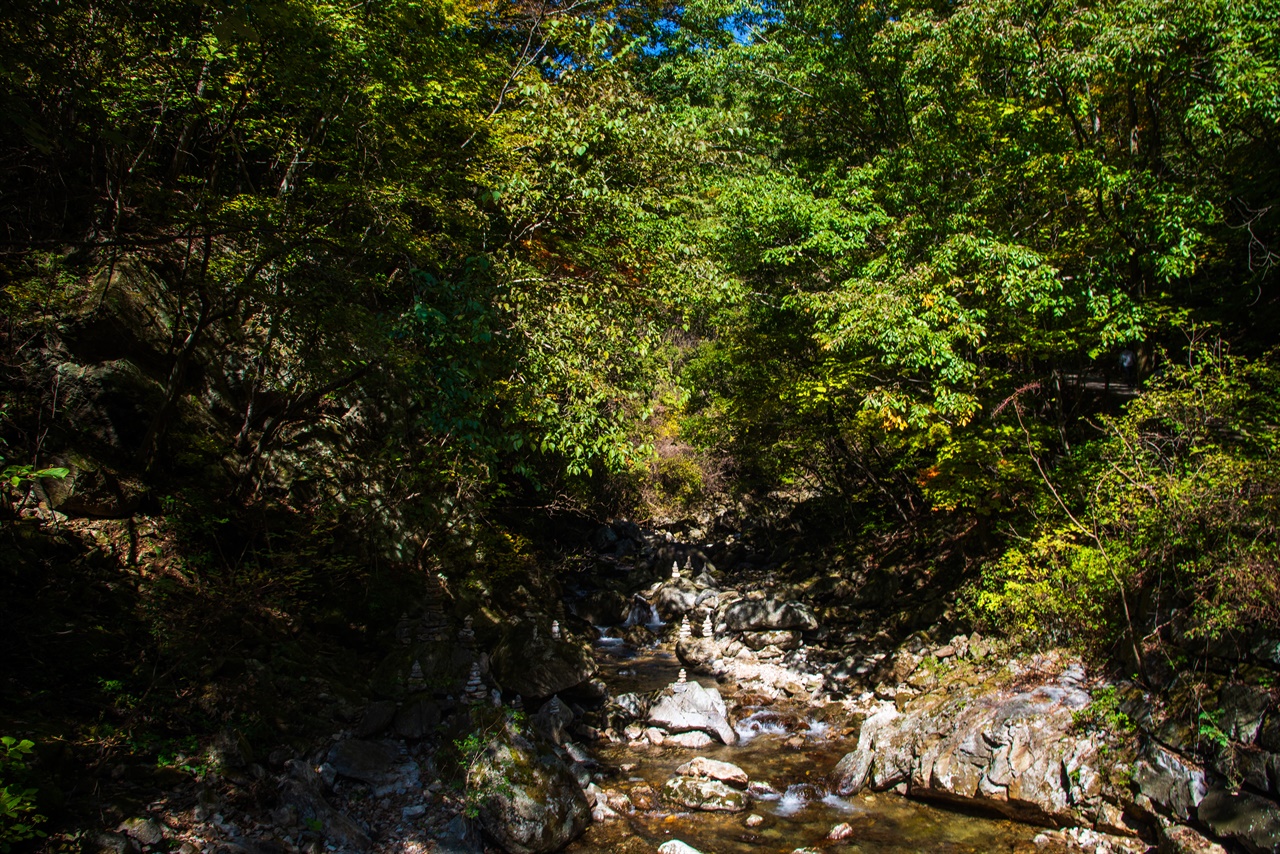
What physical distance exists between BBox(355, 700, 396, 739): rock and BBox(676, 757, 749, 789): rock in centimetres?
323

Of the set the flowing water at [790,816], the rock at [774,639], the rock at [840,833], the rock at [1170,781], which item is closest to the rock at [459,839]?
the flowing water at [790,816]

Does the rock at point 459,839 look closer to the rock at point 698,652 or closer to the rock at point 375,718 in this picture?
the rock at point 375,718

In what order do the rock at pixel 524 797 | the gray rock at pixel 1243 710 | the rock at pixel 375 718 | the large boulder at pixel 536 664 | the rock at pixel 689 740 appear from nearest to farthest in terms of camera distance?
the gray rock at pixel 1243 710
the rock at pixel 524 797
the rock at pixel 375 718
the large boulder at pixel 536 664
the rock at pixel 689 740

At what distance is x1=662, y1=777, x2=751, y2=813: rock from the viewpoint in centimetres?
675

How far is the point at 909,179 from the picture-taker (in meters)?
10.1

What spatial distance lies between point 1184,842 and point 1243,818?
48cm

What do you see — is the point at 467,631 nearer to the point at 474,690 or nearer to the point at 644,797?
the point at 474,690

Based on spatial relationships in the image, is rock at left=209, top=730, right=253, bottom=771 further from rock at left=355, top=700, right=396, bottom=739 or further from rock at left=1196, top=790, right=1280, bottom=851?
rock at left=1196, top=790, right=1280, bottom=851

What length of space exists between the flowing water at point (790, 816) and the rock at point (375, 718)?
2069 mm

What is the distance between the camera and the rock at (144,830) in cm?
388

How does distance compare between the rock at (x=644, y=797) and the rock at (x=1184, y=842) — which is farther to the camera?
the rock at (x=644, y=797)

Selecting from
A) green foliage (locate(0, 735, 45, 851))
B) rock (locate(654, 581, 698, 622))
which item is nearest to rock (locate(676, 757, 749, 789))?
green foliage (locate(0, 735, 45, 851))

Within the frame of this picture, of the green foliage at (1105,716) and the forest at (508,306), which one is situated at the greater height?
the forest at (508,306)

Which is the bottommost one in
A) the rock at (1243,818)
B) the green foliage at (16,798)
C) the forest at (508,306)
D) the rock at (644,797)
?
the rock at (644,797)
